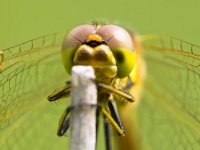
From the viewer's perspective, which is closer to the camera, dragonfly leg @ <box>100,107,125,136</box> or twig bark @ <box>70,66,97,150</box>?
twig bark @ <box>70,66,97,150</box>

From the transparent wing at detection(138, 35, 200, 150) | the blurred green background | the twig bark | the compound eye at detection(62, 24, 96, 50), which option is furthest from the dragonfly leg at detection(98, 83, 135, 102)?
the blurred green background

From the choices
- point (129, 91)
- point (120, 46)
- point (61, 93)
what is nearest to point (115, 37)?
point (120, 46)

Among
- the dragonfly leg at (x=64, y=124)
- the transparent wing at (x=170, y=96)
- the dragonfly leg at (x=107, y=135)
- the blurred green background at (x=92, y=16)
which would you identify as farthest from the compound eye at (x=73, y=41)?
the blurred green background at (x=92, y=16)

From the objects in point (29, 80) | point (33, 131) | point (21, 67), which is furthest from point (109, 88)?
point (33, 131)

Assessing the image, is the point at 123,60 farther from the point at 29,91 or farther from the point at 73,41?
the point at 29,91

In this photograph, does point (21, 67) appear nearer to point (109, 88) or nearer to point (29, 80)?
point (29, 80)

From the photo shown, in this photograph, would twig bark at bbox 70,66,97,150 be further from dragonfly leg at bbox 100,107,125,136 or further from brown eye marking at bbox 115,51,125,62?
brown eye marking at bbox 115,51,125,62
